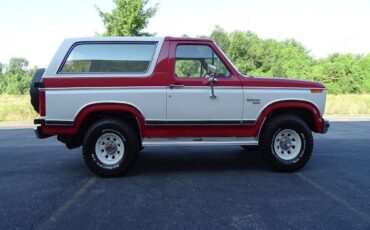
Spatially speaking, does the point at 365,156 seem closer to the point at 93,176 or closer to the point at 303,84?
the point at 303,84

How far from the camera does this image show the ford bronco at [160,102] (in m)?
6.26

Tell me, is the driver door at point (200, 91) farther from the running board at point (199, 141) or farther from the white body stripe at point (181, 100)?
the running board at point (199, 141)

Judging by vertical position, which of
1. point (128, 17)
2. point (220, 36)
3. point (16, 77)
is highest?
point (220, 36)

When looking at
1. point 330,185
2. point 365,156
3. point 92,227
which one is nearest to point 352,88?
point 365,156

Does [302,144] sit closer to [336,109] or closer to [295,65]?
[336,109]

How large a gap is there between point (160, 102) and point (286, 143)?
221cm

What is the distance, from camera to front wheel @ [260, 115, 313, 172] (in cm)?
654

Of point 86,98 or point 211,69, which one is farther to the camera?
point 211,69

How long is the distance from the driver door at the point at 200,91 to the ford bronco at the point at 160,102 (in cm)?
2

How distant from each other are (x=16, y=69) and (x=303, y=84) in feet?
451

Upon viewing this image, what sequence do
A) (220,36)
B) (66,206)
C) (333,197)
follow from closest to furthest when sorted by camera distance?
(66,206), (333,197), (220,36)

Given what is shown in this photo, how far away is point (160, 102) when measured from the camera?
250 inches

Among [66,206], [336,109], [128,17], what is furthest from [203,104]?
[336,109]

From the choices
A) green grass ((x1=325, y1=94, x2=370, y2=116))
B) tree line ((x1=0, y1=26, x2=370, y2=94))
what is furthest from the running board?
tree line ((x1=0, y1=26, x2=370, y2=94))
